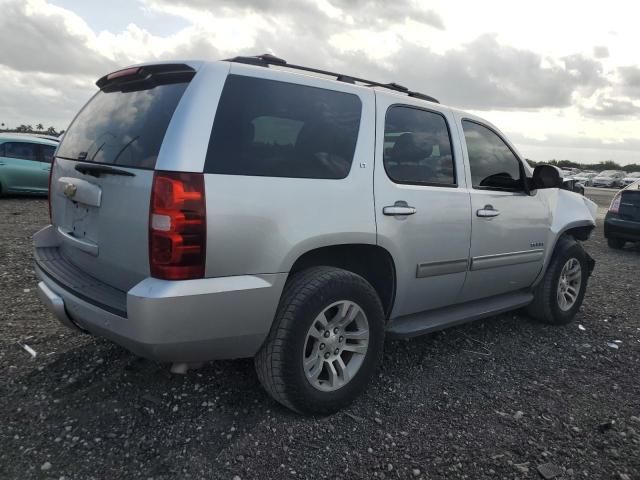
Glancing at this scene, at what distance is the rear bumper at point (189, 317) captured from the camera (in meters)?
2.29

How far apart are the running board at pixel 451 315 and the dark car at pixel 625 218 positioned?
246 inches

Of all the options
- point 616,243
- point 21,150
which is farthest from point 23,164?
point 616,243

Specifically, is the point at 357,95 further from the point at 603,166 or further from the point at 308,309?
the point at 603,166

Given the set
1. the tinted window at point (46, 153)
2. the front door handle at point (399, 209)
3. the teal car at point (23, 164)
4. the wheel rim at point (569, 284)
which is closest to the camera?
the front door handle at point (399, 209)

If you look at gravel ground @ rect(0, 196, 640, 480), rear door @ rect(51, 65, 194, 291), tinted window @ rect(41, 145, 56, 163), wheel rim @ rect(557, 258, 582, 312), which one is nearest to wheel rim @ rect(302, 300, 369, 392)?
gravel ground @ rect(0, 196, 640, 480)

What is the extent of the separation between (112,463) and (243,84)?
6.37 feet

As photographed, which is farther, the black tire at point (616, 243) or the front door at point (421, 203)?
the black tire at point (616, 243)

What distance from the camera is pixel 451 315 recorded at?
12.0ft

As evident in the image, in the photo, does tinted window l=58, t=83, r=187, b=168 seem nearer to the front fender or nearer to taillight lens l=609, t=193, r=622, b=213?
the front fender

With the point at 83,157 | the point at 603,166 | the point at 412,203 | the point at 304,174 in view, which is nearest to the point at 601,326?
the point at 412,203

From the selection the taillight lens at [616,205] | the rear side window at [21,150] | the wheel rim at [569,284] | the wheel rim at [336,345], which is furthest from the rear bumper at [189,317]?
the rear side window at [21,150]

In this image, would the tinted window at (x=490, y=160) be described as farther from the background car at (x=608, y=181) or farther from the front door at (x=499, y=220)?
the background car at (x=608, y=181)

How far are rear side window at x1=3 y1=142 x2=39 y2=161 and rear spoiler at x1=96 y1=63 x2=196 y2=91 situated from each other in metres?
10.3

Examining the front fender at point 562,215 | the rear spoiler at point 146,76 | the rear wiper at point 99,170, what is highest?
the rear spoiler at point 146,76
